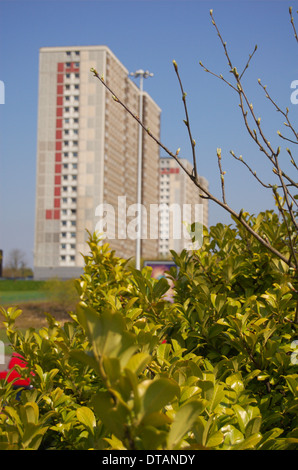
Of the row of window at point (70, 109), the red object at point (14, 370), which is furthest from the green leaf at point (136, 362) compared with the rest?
the row of window at point (70, 109)

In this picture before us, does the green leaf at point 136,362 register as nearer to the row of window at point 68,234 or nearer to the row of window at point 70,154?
the row of window at point 68,234

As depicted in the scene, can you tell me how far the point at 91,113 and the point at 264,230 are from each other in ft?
241

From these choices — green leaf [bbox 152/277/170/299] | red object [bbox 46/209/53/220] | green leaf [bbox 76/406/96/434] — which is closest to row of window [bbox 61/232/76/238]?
red object [bbox 46/209/53/220]

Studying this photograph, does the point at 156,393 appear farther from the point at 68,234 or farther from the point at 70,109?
the point at 70,109

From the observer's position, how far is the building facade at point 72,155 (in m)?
71.9

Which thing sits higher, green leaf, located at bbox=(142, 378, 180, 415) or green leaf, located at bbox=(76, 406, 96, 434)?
green leaf, located at bbox=(142, 378, 180, 415)

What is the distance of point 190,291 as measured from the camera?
2.71 meters

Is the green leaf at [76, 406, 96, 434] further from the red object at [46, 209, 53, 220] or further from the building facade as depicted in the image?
the red object at [46, 209, 53, 220]

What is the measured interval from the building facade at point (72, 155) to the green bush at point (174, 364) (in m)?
67.6

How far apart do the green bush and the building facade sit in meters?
67.6

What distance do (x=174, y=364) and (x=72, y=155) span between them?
73670mm

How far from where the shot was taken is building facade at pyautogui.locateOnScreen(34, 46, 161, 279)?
236ft

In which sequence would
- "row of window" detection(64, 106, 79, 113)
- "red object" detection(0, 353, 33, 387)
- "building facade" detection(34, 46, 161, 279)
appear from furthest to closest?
1. "row of window" detection(64, 106, 79, 113)
2. "building facade" detection(34, 46, 161, 279)
3. "red object" detection(0, 353, 33, 387)

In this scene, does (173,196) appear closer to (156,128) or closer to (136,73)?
(156,128)
